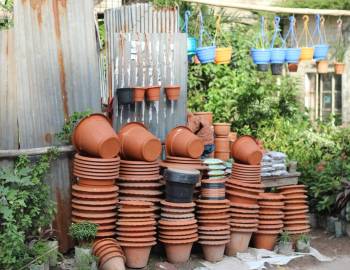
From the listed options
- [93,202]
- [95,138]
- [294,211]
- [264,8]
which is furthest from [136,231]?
[264,8]

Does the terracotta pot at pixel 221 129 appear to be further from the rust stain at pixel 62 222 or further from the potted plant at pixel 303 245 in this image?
the rust stain at pixel 62 222

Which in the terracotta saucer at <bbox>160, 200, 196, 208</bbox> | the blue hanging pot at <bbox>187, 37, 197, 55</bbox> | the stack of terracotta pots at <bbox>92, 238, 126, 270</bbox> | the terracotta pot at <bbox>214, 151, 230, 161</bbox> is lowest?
the stack of terracotta pots at <bbox>92, 238, 126, 270</bbox>

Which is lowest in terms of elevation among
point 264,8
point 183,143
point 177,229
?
point 177,229

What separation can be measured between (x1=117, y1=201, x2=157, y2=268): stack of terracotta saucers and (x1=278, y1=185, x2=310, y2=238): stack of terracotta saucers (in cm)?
193

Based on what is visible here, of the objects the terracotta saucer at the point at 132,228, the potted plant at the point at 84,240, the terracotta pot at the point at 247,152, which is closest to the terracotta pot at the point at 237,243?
the terracotta pot at the point at 247,152

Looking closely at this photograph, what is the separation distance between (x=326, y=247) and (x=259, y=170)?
148cm

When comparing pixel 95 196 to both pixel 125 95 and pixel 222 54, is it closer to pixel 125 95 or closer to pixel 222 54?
pixel 125 95

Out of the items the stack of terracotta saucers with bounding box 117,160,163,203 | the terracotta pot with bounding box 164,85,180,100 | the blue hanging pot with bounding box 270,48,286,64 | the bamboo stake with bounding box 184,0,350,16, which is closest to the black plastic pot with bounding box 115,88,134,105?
the terracotta pot with bounding box 164,85,180,100

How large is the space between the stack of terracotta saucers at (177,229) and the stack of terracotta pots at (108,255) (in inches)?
22.9

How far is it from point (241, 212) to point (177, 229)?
36.2 inches

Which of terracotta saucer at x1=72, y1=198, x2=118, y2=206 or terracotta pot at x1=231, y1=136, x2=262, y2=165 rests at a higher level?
terracotta pot at x1=231, y1=136, x2=262, y2=165

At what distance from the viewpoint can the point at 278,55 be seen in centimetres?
983

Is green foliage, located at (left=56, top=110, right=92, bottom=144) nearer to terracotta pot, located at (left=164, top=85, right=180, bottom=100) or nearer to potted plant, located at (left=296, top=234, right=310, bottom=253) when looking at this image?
terracotta pot, located at (left=164, top=85, right=180, bottom=100)

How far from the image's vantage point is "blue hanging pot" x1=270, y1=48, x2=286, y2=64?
980cm
